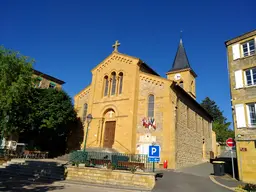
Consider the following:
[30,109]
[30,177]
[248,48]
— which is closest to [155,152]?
[30,177]

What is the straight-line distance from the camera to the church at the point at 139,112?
1814cm

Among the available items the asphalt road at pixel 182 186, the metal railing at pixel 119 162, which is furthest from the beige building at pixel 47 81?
the asphalt road at pixel 182 186

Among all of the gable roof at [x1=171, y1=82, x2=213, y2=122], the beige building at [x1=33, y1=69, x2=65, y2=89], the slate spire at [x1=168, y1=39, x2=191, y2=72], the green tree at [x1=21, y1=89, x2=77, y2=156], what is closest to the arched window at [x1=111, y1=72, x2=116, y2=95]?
the green tree at [x1=21, y1=89, x2=77, y2=156]

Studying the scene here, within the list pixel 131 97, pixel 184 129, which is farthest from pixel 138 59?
pixel 184 129

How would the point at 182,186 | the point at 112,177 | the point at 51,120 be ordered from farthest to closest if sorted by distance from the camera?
the point at 51,120 < the point at 112,177 < the point at 182,186

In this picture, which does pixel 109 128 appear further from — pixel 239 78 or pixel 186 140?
pixel 239 78

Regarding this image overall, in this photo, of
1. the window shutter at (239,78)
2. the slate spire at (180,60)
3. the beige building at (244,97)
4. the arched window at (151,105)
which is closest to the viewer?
the beige building at (244,97)

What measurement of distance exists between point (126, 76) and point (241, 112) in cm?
1178

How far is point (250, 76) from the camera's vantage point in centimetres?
1496

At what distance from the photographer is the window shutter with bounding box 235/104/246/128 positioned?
14.1 m

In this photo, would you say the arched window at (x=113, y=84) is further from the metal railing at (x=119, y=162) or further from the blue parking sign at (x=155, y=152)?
the blue parking sign at (x=155, y=152)

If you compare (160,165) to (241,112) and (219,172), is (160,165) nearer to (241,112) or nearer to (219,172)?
(219,172)

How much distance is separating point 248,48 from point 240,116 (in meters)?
5.71

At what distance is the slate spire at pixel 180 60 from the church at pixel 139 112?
10875 mm
